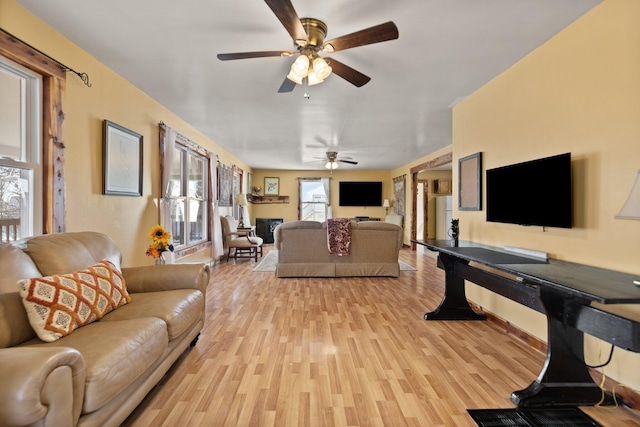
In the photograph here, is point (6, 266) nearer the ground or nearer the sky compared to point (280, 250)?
nearer the sky

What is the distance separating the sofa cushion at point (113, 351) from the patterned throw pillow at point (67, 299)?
6 cm

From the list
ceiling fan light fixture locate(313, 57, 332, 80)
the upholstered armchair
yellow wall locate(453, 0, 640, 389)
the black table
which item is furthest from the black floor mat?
the upholstered armchair

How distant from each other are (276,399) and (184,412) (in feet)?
1.66

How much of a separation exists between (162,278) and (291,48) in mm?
2157

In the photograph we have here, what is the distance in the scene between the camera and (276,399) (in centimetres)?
180

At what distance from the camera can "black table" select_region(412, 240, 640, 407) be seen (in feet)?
4.71

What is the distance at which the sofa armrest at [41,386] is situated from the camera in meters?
0.98

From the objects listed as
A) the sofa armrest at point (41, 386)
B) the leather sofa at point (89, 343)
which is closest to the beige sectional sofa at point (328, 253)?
the leather sofa at point (89, 343)

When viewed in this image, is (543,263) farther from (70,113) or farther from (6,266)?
(70,113)

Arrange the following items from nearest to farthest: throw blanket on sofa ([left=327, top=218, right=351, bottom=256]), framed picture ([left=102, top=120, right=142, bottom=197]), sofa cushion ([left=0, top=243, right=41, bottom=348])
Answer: sofa cushion ([left=0, top=243, right=41, bottom=348]) < framed picture ([left=102, top=120, right=142, bottom=197]) < throw blanket on sofa ([left=327, top=218, right=351, bottom=256])

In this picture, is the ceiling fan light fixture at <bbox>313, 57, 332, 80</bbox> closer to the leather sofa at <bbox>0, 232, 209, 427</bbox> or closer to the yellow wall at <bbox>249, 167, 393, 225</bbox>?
the leather sofa at <bbox>0, 232, 209, 427</bbox>

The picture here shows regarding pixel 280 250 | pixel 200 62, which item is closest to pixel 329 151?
pixel 280 250

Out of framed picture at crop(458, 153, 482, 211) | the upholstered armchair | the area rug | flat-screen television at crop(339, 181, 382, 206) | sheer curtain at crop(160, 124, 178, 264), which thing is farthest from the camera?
flat-screen television at crop(339, 181, 382, 206)

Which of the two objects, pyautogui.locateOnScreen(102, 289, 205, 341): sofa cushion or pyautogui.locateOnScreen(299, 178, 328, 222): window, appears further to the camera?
pyautogui.locateOnScreen(299, 178, 328, 222): window
